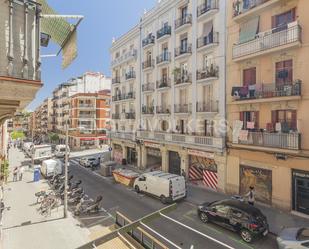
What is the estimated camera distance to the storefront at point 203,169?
22.7 metres

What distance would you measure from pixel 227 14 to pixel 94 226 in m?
20.0

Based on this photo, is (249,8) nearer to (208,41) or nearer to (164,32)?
(208,41)

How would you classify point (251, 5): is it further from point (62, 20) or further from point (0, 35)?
point (0, 35)

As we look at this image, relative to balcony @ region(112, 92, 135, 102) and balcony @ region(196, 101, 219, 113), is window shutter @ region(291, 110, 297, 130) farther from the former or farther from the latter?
balcony @ region(112, 92, 135, 102)

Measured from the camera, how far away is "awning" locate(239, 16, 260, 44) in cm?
1902

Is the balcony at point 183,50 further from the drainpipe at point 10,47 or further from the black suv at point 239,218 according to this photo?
the drainpipe at point 10,47

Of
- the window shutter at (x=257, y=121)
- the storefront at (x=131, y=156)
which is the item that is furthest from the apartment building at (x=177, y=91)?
the window shutter at (x=257, y=121)

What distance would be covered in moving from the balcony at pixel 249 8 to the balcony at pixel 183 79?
7022 mm

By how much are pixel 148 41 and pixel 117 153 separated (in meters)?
18.3

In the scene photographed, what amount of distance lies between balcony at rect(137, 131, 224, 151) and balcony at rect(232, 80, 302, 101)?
13.8 feet

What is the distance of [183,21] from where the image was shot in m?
25.7

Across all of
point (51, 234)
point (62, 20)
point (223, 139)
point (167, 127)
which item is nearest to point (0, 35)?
point (62, 20)

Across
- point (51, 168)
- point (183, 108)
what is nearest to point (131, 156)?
point (51, 168)

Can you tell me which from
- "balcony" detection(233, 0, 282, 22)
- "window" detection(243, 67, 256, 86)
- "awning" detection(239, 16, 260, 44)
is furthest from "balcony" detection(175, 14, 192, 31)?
"window" detection(243, 67, 256, 86)
